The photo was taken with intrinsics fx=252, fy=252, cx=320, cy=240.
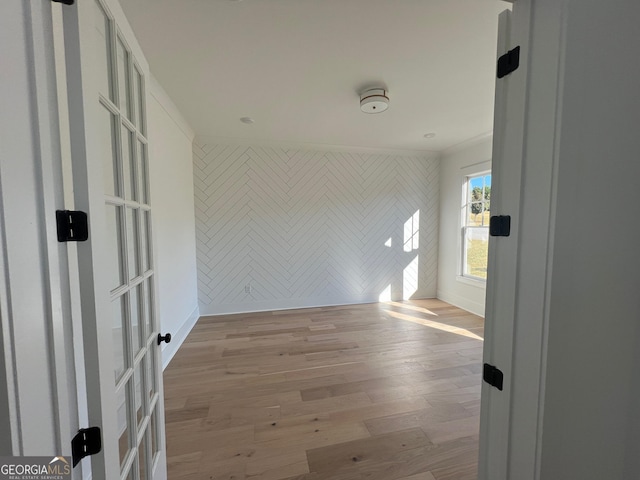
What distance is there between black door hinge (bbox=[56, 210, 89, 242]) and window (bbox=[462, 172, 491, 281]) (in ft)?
13.7

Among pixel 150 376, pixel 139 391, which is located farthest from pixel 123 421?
pixel 150 376

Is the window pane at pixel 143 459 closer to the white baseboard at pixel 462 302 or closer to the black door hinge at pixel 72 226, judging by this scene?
the black door hinge at pixel 72 226

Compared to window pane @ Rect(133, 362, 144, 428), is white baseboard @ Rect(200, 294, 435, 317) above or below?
below

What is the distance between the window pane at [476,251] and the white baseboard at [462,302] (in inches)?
16.3

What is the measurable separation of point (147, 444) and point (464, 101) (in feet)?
11.1

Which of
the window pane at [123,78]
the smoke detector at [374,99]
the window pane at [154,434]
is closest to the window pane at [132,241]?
the window pane at [123,78]

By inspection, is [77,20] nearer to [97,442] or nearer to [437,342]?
[97,442]

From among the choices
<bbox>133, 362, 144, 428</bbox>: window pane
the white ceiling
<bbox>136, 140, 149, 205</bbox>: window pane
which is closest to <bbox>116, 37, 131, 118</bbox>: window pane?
<bbox>136, 140, 149, 205</bbox>: window pane

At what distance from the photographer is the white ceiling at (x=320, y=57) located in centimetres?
141

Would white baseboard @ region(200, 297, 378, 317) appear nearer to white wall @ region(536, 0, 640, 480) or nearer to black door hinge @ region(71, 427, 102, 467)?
black door hinge @ region(71, 427, 102, 467)

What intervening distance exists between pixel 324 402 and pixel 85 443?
1558mm

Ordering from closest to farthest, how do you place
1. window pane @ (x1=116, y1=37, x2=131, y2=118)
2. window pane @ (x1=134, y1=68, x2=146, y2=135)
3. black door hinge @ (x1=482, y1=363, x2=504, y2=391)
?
black door hinge @ (x1=482, y1=363, x2=504, y2=391) < window pane @ (x1=116, y1=37, x2=131, y2=118) < window pane @ (x1=134, y1=68, x2=146, y2=135)

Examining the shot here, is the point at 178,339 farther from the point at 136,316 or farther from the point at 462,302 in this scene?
the point at 462,302

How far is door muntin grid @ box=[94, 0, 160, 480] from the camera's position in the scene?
86 centimetres
